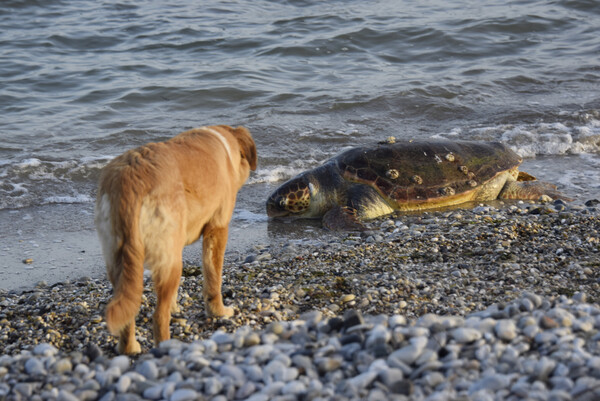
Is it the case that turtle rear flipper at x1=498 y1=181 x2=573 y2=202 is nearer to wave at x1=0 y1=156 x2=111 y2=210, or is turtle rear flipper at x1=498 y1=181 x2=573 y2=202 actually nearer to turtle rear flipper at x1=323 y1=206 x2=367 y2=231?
turtle rear flipper at x1=323 y1=206 x2=367 y2=231

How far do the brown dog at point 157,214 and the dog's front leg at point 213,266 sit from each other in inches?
0.6

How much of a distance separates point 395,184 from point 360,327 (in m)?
4.53

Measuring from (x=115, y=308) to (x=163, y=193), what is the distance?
66 centimetres

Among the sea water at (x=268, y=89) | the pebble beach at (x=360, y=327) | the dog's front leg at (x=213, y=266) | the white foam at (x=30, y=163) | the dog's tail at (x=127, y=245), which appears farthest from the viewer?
the white foam at (x=30, y=163)

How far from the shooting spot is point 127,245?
11.0ft

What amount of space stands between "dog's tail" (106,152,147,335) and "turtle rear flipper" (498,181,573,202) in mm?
5858

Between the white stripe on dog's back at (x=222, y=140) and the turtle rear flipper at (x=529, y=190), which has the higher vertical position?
the white stripe on dog's back at (x=222, y=140)

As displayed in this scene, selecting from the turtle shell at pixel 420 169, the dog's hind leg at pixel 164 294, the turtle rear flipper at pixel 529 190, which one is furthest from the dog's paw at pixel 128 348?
the turtle rear flipper at pixel 529 190

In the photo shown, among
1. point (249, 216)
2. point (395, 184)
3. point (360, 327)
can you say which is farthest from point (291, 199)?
point (360, 327)

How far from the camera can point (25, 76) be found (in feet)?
41.8

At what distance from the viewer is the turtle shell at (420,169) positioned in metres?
7.64

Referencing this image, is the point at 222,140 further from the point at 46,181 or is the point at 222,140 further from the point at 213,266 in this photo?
the point at 46,181

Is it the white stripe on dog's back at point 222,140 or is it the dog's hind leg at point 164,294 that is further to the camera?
the white stripe on dog's back at point 222,140

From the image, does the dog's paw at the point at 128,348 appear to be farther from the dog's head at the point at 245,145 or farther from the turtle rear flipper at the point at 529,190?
the turtle rear flipper at the point at 529,190
